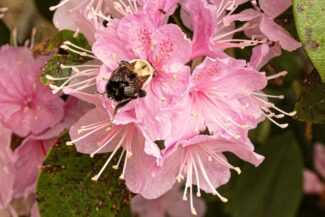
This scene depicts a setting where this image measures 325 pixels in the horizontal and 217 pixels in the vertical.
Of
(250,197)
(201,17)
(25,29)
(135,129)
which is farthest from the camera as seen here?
(25,29)

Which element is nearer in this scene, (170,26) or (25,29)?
(170,26)

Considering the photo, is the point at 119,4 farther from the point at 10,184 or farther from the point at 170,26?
the point at 10,184

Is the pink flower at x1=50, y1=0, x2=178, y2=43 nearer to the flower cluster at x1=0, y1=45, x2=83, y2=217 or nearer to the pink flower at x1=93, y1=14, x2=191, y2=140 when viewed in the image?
the pink flower at x1=93, y1=14, x2=191, y2=140

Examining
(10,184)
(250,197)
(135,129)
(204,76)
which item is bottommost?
(250,197)

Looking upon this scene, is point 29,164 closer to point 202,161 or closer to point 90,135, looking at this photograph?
point 90,135

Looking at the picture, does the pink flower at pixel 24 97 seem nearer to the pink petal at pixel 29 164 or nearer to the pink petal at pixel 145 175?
the pink petal at pixel 29 164

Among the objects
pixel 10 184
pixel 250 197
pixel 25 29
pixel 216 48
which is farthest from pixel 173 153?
pixel 25 29

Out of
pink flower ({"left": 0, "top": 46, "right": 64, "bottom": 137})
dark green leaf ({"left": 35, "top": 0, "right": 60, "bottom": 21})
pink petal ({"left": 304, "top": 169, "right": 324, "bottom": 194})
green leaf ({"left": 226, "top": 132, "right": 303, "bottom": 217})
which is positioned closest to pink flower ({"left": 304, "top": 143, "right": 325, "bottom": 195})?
pink petal ({"left": 304, "top": 169, "right": 324, "bottom": 194})

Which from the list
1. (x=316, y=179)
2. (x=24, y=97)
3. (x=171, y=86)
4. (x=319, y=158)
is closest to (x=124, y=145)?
(x=171, y=86)
